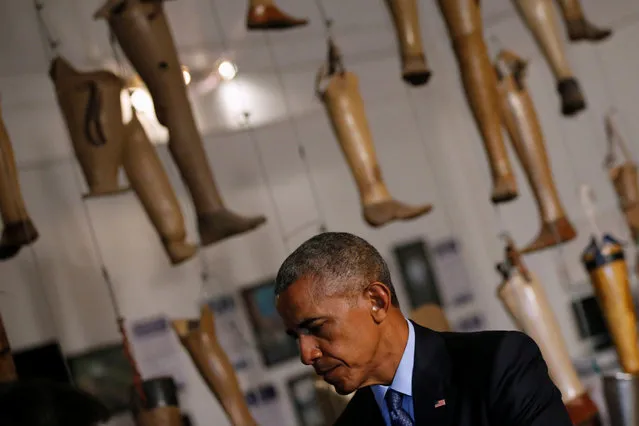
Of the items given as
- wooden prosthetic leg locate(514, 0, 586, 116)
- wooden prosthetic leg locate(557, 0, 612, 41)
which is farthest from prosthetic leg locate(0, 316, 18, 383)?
wooden prosthetic leg locate(557, 0, 612, 41)

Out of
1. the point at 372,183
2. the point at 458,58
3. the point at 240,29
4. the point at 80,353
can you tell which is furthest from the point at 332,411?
the point at 240,29

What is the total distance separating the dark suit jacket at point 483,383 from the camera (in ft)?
4.55

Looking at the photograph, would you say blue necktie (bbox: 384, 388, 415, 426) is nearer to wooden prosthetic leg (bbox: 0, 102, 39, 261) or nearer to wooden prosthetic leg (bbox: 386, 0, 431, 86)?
wooden prosthetic leg (bbox: 0, 102, 39, 261)

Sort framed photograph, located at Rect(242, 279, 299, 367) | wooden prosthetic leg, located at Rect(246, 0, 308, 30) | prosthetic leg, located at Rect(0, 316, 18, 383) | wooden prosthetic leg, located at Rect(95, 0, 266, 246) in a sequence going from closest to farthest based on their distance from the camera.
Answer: prosthetic leg, located at Rect(0, 316, 18, 383) → wooden prosthetic leg, located at Rect(95, 0, 266, 246) → wooden prosthetic leg, located at Rect(246, 0, 308, 30) → framed photograph, located at Rect(242, 279, 299, 367)

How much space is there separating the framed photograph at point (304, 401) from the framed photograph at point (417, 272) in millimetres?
656

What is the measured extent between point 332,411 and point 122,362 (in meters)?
0.90

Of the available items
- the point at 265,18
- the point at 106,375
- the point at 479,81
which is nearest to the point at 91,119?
the point at 265,18

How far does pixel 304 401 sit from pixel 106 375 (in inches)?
32.4

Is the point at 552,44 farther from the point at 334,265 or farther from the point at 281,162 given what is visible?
the point at 334,265

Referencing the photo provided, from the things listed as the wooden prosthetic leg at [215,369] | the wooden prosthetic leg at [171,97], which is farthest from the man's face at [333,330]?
the wooden prosthetic leg at [215,369]

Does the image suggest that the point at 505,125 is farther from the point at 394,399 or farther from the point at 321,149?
the point at 394,399

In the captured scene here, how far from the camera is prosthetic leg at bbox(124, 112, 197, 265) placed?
8.48ft

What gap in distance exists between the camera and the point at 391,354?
57.7 inches

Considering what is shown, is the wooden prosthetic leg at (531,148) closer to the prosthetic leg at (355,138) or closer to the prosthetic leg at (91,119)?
the prosthetic leg at (355,138)
